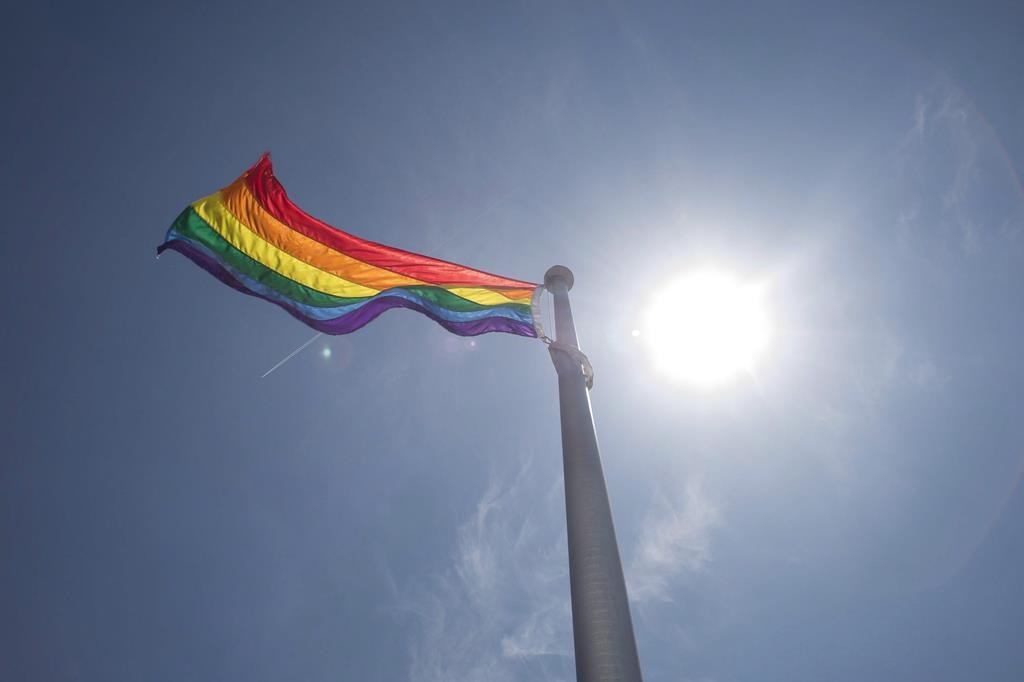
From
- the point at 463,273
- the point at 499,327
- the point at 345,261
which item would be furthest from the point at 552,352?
the point at 345,261

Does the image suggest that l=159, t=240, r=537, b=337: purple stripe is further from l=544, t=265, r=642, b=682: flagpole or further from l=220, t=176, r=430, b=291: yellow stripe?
l=544, t=265, r=642, b=682: flagpole

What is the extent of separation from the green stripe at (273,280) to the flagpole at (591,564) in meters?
5.01

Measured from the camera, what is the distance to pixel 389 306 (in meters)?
13.7

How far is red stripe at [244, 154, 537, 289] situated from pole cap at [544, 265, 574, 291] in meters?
0.72

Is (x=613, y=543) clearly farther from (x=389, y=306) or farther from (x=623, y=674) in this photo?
(x=389, y=306)

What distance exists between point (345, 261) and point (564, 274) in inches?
209

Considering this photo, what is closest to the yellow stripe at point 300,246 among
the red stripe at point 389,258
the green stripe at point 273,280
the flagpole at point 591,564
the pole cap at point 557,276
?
the red stripe at point 389,258

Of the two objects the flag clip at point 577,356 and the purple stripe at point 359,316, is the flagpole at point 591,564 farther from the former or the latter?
the purple stripe at point 359,316

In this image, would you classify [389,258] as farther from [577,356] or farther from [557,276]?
[577,356]

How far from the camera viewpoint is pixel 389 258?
1419 centimetres

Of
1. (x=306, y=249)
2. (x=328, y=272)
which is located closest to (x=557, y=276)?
(x=328, y=272)

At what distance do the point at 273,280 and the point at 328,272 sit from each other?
1.23 m

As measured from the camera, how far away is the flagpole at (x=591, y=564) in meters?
6.45

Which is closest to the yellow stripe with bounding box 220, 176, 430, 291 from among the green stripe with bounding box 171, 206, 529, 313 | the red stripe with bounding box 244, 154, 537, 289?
the red stripe with bounding box 244, 154, 537, 289
